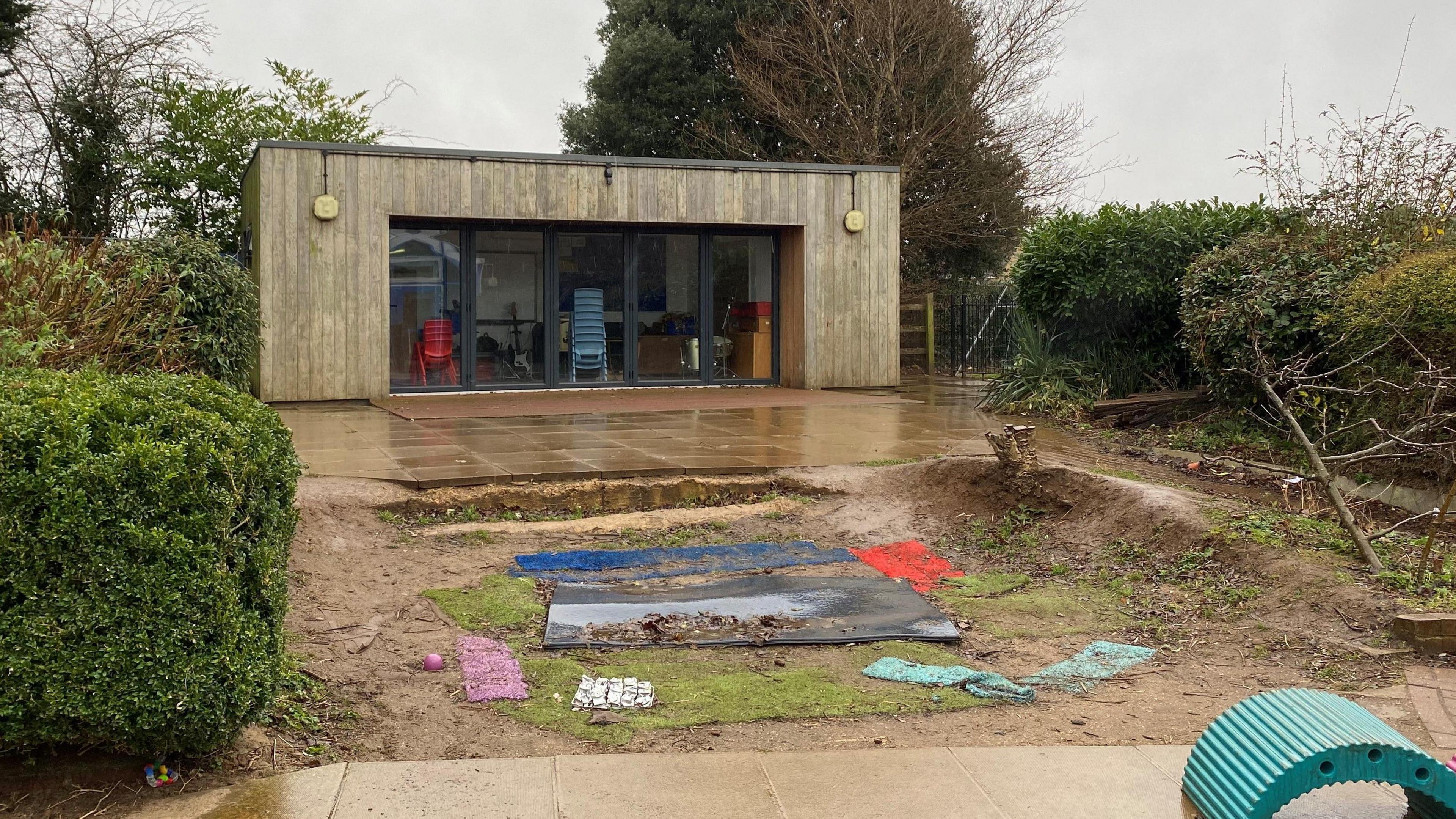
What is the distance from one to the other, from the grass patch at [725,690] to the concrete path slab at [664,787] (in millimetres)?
270

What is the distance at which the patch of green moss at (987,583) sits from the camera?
5.34 metres

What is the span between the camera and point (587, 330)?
14.3m

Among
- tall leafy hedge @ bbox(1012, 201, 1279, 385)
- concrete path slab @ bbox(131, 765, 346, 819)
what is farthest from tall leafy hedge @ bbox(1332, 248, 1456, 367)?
concrete path slab @ bbox(131, 765, 346, 819)

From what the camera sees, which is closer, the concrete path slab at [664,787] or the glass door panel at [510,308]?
the concrete path slab at [664,787]

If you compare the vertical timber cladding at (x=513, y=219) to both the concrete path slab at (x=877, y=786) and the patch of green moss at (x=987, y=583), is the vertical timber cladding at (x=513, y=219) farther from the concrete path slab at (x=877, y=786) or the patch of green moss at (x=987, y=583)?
the concrete path slab at (x=877, y=786)

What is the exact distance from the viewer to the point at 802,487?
7.27 metres

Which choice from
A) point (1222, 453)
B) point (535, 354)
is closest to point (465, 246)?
point (535, 354)

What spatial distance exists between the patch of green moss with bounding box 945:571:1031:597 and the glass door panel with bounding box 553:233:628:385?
30.0ft

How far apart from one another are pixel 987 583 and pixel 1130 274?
267 inches

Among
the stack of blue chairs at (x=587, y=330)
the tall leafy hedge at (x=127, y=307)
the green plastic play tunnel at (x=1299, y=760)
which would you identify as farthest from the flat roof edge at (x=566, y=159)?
the green plastic play tunnel at (x=1299, y=760)

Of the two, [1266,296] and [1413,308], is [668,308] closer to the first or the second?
[1266,296]

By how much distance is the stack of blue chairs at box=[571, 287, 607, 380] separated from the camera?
46.7ft

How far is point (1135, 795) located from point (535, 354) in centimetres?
1175

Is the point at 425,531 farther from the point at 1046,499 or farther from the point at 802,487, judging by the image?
the point at 1046,499
